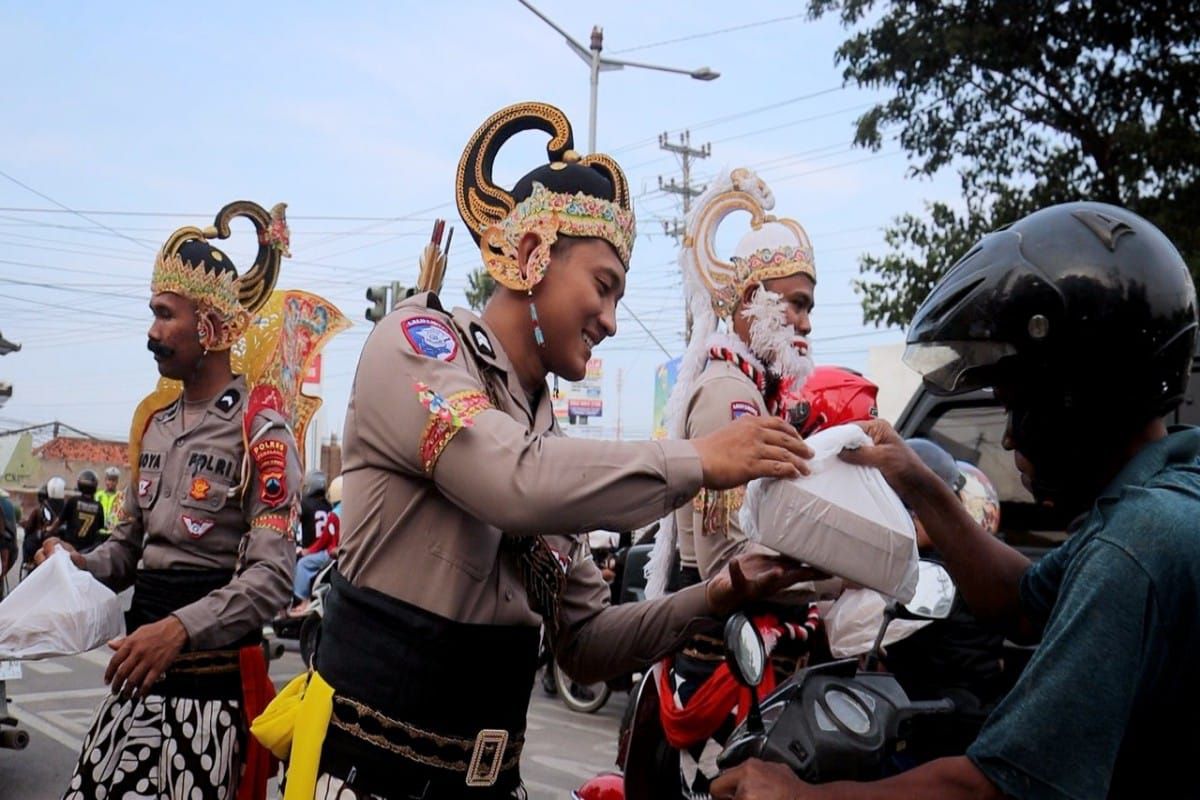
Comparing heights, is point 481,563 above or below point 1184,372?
below

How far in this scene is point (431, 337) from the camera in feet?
7.16

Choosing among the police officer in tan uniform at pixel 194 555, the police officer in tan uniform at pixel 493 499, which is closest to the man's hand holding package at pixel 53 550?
the police officer in tan uniform at pixel 194 555

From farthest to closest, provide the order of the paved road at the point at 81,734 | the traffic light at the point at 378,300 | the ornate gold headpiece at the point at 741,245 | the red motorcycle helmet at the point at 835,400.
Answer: the traffic light at the point at 378,300
the paved road at the point at 81,734
the ornate gold headpiece at the point at 741,245
the red motorcycle helmet at the point at 835,400

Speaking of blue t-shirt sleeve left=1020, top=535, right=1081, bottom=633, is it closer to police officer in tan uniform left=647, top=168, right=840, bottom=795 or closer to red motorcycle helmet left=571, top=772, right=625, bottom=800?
police officer in tan uniform left=647, top=168, right=840, bottom=795

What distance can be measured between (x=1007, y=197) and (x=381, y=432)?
10.3 metres

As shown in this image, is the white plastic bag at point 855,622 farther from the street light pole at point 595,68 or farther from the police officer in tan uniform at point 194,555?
the street light pole at point 595,68

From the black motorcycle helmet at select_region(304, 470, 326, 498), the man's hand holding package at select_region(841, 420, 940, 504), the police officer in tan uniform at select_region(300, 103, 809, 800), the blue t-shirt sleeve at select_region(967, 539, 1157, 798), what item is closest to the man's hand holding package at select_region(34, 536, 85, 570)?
the police officer in tan uniform at select_region(300, 103, 809, 800)

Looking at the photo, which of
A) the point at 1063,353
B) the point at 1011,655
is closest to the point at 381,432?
the point at 1063,353

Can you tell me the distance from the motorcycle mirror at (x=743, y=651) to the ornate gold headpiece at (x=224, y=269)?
8.87 feet

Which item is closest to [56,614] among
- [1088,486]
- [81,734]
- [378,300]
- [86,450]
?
[1088,486]

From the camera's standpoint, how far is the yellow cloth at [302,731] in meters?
2.27

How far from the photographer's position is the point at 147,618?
12.4 feet

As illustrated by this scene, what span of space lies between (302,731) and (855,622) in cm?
182

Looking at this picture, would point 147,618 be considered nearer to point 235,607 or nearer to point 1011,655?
point 235,607
